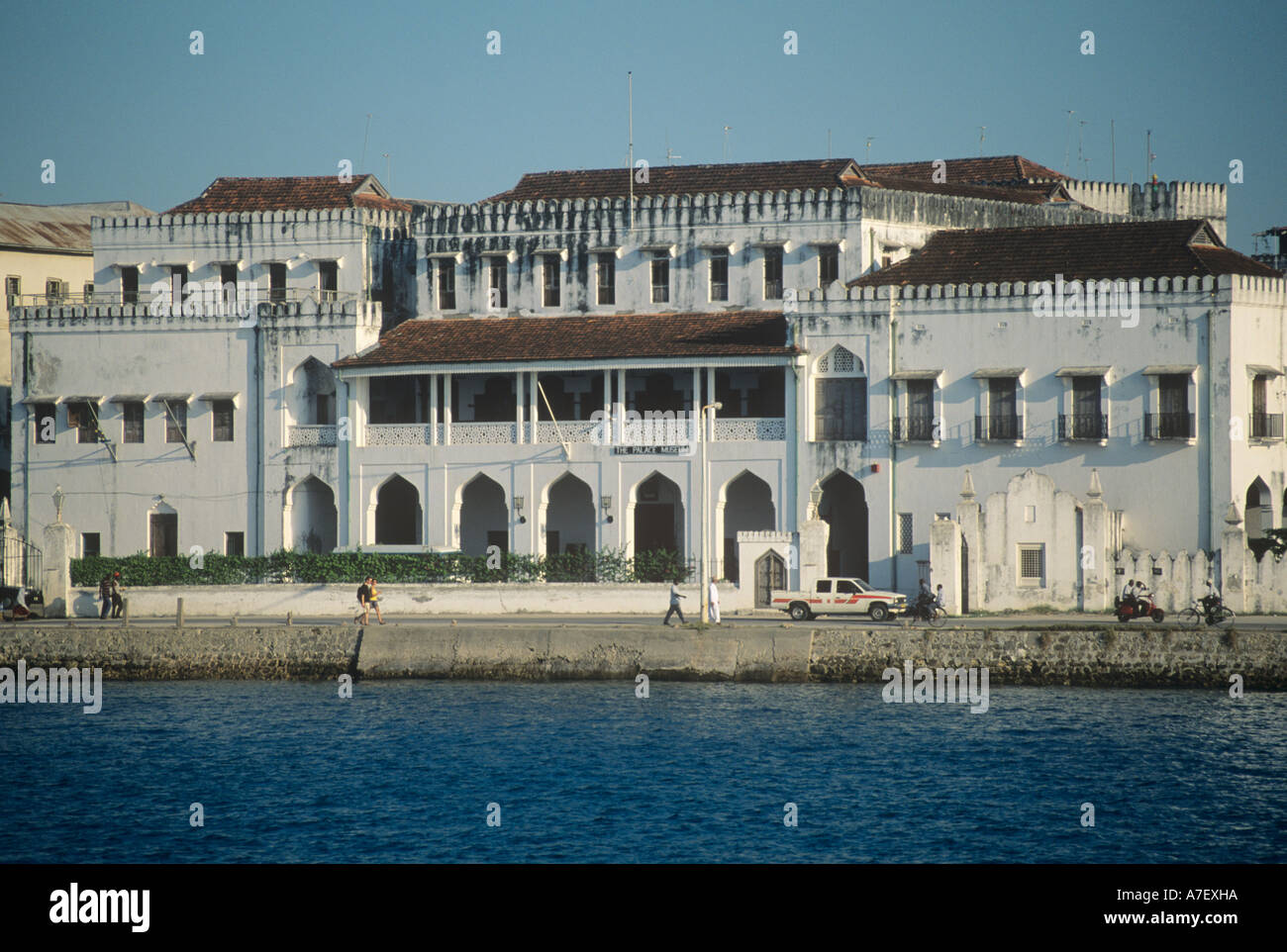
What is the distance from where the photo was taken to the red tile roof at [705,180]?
52.0m

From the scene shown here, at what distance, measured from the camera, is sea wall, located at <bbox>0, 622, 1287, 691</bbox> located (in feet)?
119

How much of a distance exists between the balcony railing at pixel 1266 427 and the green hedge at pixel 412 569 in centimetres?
1486

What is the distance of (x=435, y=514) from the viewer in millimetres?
48625

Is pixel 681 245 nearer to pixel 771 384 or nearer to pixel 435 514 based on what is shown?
pixel 771 384

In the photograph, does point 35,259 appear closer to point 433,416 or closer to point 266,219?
point 266,219

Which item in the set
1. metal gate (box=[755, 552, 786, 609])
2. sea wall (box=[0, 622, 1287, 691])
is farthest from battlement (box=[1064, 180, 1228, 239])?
sea wall (box=[0, 622, 1287, 691])

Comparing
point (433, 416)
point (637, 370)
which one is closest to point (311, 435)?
point (433, 416)

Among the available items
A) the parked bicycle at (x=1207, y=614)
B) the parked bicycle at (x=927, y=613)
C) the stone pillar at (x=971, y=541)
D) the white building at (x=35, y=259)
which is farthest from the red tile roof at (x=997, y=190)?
the white building at (x=35, y=259)

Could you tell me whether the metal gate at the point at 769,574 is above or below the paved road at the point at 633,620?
above

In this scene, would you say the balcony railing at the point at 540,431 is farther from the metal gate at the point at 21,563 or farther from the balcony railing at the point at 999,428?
the metal gate at the point at 21,563

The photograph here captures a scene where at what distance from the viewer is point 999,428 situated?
147ft

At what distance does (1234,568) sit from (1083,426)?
5.43 meters

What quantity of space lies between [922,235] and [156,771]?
28476 mm
